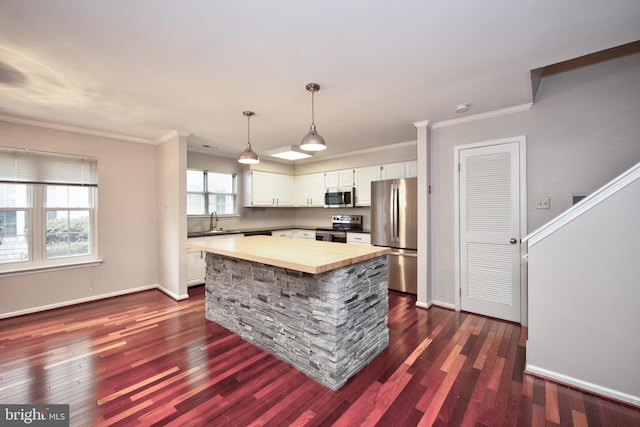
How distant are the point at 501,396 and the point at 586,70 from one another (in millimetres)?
3141

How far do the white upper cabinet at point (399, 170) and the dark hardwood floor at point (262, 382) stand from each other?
244 centimetres

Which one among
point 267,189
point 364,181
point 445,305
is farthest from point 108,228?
point 445,305

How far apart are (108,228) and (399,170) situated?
4.68 meters

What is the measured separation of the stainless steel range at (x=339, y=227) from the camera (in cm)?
538

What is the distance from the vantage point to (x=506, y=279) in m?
3.24

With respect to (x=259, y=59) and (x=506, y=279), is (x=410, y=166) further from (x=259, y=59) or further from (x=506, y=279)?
(x=259, y=59)

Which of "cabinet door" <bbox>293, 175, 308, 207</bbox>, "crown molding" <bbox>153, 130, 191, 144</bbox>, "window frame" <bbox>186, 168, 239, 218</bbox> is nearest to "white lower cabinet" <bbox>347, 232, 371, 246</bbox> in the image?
"cabinet door" <bbox>293, 175, 308, 207</bbox>

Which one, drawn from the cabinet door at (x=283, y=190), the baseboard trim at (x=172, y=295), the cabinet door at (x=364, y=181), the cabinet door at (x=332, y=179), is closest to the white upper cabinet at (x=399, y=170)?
the cabinet door at (x=364, y=181)

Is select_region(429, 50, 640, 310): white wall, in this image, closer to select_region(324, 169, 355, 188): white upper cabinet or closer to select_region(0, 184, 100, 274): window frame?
select_region(324, 169, 355, 188): white upper cabinet

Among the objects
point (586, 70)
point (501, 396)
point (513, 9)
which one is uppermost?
point (586, 70)

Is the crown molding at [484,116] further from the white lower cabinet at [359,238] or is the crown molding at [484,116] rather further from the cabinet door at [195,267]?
the cabinet door at [195,267]

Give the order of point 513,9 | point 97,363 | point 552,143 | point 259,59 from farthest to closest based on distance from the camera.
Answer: point 552,143, point 97,363, point 259,59, point 513,9

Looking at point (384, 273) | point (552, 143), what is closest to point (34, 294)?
point (384, 273)

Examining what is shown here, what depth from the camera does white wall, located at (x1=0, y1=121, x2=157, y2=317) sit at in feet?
11.5
